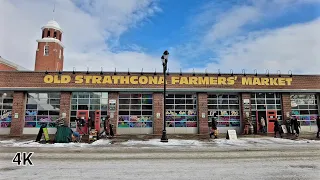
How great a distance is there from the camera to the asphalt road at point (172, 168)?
275 inches

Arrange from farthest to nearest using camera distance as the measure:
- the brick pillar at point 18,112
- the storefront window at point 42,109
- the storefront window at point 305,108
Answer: the storefront window at point 305,108, the storefront window at point 42,109, the brick pillar at point 18,112

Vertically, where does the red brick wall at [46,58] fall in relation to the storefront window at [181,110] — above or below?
above

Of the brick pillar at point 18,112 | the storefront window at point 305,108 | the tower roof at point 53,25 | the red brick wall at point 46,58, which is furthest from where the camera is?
the tower roof at point 53,25

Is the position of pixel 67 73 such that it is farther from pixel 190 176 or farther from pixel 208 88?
pixel 190 176

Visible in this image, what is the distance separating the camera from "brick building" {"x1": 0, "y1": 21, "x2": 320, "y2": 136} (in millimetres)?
22078

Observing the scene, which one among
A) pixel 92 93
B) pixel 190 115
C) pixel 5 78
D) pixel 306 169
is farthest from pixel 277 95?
pixel 5 78

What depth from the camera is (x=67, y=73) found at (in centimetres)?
2250

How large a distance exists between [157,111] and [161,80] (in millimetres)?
3127

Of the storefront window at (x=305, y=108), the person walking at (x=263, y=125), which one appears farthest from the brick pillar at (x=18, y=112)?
the storefront window at (x=305, y=108)

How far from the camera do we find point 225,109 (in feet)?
76.3

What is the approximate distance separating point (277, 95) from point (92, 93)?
18893mm

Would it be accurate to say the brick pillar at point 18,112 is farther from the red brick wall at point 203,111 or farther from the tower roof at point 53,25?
the tower roof at point 53,25

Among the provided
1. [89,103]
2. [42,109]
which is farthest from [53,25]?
[89,103]

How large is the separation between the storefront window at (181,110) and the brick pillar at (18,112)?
45.5 feet
